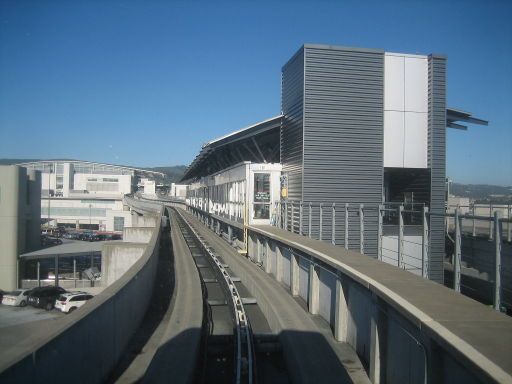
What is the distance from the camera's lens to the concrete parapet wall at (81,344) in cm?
381

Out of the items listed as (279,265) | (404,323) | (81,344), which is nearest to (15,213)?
(279,265)

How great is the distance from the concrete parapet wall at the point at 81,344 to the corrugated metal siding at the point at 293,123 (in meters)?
10.7

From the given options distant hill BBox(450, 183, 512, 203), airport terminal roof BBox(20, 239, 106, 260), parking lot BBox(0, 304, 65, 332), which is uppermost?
distant hill BBox(450, 183, 512, 203)

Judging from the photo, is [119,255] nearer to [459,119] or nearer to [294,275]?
[294,275]

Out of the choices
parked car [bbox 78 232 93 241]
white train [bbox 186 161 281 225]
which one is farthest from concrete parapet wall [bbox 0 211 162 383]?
parked car [bbox 78 232 93 241]

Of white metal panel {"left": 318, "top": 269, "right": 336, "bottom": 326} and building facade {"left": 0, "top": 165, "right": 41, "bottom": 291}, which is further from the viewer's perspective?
building facade {"left": 0, "top": 165, "right": 41, "bottom": 291}

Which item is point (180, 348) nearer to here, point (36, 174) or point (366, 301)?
point (366, 301)

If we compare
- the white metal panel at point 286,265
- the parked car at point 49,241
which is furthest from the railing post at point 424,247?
the parked car at point 49,241

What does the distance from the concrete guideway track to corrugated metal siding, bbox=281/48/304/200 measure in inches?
273

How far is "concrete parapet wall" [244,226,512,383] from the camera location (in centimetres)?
376

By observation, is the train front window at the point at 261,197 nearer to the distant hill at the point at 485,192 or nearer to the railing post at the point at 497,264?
the distant hill at the point at 485,192

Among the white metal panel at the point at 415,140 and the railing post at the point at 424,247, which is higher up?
the white metal panel at the point at 415,140

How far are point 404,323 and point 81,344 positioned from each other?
3832mm

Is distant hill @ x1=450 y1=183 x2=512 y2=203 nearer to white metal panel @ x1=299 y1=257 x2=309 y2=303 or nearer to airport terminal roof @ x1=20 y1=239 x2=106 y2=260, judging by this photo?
white metal panel @ x1=299 y1=257 x2=309 y2=303
